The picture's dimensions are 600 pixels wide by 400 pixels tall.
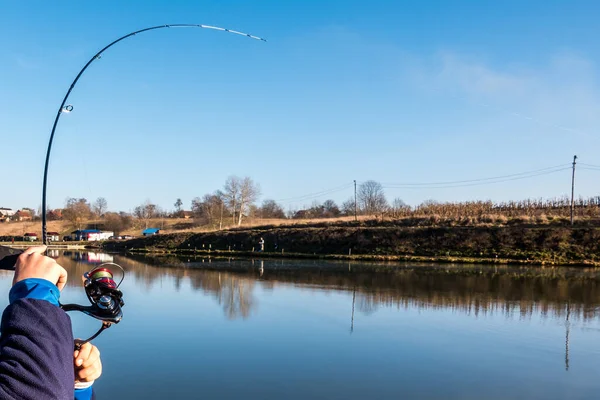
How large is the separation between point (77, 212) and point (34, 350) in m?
98.5

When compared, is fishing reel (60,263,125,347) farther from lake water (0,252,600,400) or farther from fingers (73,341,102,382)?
lake water (0,252,600,400)

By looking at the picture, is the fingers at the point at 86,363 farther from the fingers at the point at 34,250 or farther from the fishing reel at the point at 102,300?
the fingers at the point at 34,250

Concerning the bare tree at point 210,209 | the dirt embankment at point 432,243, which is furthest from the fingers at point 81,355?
the bare tree at point 210,209

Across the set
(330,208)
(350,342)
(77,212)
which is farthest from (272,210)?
(350,342)

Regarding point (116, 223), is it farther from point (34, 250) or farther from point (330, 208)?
point (34, 250)

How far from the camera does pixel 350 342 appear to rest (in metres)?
11.1

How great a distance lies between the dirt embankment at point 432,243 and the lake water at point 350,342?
15635 millimetres

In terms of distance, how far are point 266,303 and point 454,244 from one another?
83.7 ft

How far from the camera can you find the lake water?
8.11 m

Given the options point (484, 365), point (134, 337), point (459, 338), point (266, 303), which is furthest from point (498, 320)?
point (134, 337)

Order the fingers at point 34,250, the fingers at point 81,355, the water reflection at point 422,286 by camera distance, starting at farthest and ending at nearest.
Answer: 1. the water reflection at point 422,286
2. the fingers at point 81,355
3. the fingers at point 34,250

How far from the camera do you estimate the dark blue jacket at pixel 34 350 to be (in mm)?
1462

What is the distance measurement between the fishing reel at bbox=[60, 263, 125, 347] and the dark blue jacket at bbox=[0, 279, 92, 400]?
35cm

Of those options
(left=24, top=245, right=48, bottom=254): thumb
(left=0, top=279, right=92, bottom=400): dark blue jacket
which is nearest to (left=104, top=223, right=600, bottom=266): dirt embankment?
(left=24, top=245, right=48, bottom=254): thumb
